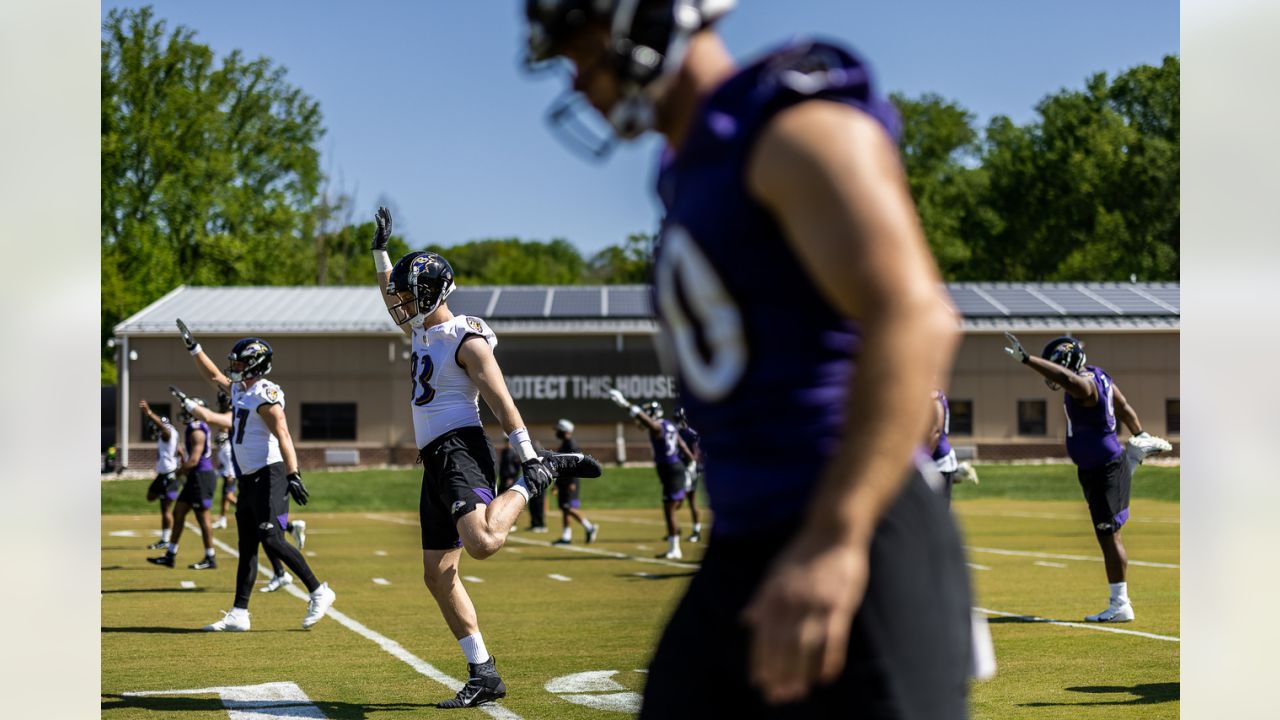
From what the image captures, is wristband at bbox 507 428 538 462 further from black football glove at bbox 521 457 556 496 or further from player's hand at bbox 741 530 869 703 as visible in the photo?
player's hand at bbox 741 530 869 703

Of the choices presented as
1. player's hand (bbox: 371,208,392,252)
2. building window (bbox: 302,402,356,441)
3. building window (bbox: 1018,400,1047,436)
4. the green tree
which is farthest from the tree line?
player's hand (bbox: 371,208,392,252)

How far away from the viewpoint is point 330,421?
1960 inches

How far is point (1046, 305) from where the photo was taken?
174 ft

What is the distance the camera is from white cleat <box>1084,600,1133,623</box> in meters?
11.6

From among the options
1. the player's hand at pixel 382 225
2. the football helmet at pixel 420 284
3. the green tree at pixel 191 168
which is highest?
the green tree at pixel 191 168

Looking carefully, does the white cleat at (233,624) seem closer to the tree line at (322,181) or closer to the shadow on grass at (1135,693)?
the shadow on grass at (1135,693)

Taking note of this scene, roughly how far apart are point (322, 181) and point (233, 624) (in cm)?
6253

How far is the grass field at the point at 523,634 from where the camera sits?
26.6 feet

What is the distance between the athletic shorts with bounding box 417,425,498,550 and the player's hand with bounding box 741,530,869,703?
5.78 metres

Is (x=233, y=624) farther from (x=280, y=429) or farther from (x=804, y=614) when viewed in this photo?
(x=804, y=614)

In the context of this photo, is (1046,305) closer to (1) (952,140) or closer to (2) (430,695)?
(1) (952,140)

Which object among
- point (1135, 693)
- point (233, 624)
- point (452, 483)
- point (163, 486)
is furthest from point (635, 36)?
point (163, 486)

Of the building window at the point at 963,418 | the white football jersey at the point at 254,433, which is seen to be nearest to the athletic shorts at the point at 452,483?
the white football jersey at the point at 254,433

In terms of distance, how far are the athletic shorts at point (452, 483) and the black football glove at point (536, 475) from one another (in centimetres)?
20
